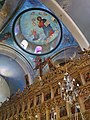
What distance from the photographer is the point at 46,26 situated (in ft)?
38.3

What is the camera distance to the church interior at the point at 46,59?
5531mm

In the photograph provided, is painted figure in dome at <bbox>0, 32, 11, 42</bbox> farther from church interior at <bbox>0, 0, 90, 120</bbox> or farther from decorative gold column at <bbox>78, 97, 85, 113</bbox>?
decorative gold column at <bbox>78, 97, 85, 113</bbox>

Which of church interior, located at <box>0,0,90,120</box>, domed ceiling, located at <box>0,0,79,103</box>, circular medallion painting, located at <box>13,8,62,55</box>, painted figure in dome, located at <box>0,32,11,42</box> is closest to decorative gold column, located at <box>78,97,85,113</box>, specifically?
church interior, located at <box>0,0,90,120</box>

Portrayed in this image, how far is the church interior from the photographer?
553 cm

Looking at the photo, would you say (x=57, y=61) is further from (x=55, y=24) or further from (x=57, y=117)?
(x=57, y=117)

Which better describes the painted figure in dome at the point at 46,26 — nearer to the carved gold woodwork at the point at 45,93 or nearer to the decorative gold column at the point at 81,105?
the carved gold woodwork at the point at 45,93

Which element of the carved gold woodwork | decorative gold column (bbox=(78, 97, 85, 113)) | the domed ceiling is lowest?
decorative gold column (bbox=(78, 97, 85, 113))

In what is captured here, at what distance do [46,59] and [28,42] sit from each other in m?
2.19

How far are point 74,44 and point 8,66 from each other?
3968 mm

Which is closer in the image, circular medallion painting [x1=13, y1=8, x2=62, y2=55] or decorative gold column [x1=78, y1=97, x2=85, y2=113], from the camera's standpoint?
decorative gold column [x1=78, y1=97, x2=85, y2=113]

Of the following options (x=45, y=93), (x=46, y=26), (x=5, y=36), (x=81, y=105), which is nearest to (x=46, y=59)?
(x=46, y=26)

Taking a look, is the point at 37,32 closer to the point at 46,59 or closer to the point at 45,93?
the point at 46,59

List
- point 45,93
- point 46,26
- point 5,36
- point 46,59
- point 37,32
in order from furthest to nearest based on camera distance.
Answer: point 37,32 → point 46,26 → point 5,36 → point 46,59 → point 45,93

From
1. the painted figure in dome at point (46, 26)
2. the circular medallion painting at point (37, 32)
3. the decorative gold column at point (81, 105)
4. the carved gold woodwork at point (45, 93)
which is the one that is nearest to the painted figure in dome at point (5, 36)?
the circular medallion painting at point (37, 32)
